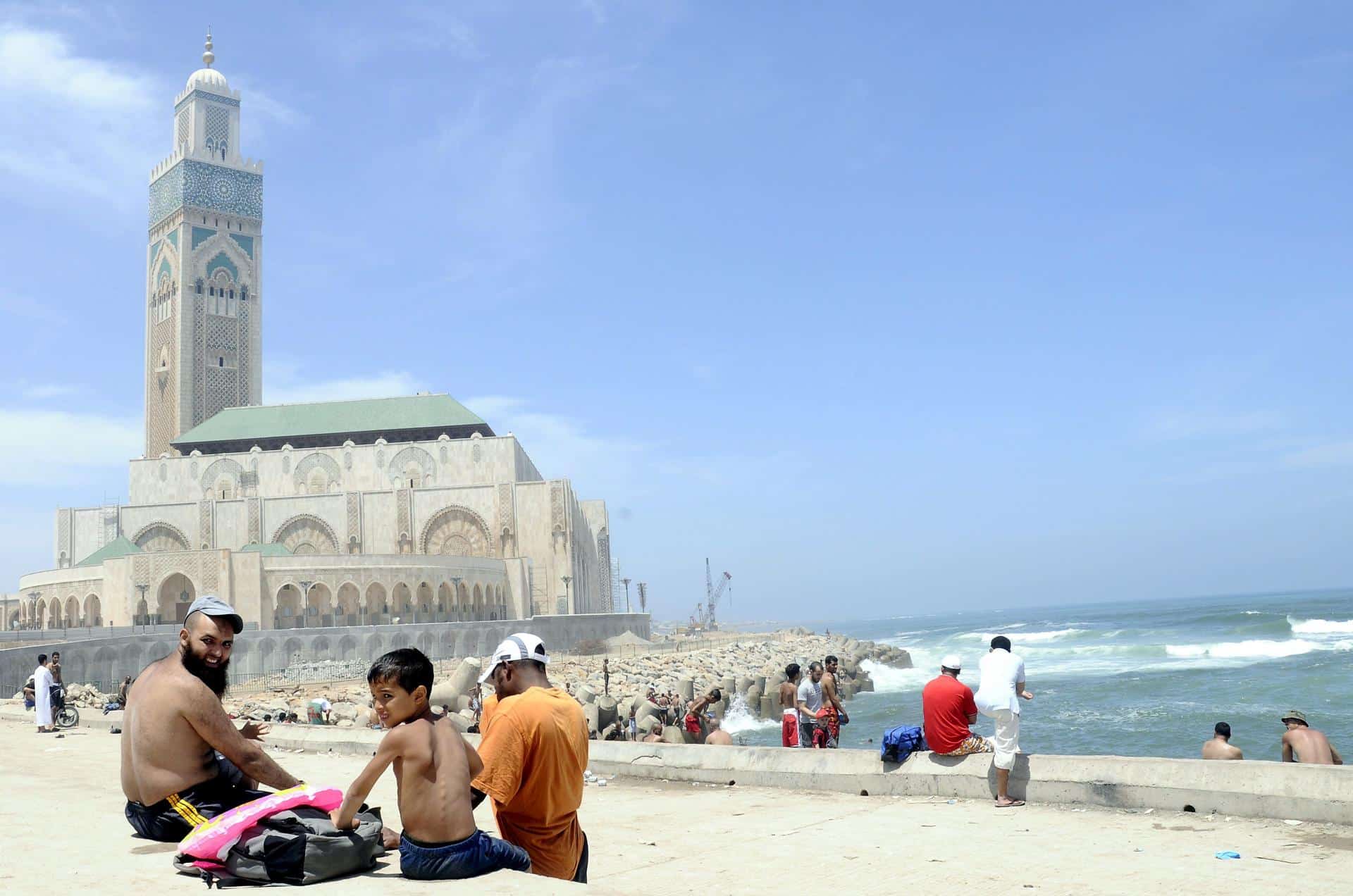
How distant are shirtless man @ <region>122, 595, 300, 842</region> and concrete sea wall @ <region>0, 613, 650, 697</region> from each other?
23.5 meters

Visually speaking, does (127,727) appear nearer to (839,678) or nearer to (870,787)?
(870,787)

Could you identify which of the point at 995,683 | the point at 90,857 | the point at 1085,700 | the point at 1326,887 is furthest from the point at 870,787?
the point at 1085,700

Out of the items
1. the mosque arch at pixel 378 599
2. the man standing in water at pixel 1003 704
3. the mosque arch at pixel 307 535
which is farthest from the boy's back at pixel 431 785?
the mosque arch at pixel 307 535

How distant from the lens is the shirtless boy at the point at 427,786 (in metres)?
4.38

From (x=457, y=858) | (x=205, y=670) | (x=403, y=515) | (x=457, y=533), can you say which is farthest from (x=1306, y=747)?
(x=403, y=515)

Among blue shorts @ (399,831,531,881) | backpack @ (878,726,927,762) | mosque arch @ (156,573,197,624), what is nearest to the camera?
blue shorts @ (399,831,531,881)

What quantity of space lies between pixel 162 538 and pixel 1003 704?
61.9 metres

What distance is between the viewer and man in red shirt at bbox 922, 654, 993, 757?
8.15 meters

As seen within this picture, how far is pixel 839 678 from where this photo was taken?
4025cm

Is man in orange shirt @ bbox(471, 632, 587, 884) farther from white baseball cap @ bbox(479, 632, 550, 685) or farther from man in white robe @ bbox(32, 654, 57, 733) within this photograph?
man in white robe @ bbox(32, 654, 57, 733)

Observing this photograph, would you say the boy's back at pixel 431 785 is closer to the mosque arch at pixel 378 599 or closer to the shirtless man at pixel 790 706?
the shirtless man at pixel 790 706

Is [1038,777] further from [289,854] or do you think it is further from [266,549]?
[266,549]

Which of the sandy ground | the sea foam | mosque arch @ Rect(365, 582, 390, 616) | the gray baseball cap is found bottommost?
the sea foam

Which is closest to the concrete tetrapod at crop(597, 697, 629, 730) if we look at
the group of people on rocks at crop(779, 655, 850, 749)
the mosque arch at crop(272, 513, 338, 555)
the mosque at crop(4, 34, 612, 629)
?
the group of people on rocks at crop(779, 655, 850, 749)
